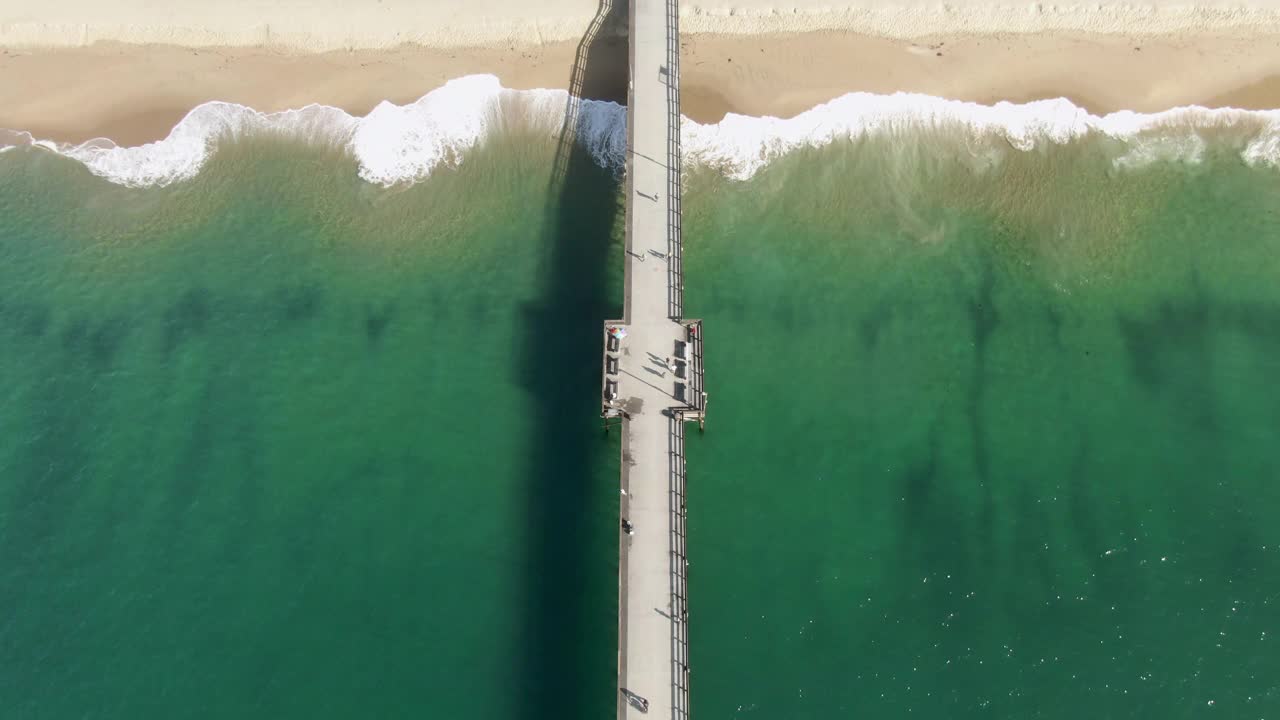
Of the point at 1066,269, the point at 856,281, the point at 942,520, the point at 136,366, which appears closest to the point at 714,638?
the point at 942,520

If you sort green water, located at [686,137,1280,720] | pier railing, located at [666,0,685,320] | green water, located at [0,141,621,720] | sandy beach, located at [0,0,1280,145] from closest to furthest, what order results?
green water, located at [686,137,1280,720], green water, located at [0,141,621,720], pier railing, located at [666,0,685,320], sandy beach, located at [0,0,1280,145]

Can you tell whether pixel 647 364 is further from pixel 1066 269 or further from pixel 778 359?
pixel 1066 269

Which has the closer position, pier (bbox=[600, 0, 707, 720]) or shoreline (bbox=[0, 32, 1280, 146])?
pier (bbox=[600, 0, 707, 720])

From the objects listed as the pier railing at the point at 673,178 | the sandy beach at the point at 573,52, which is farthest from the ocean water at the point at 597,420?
the pier railing at the point at 673,178

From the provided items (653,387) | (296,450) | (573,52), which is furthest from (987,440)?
(296,450)

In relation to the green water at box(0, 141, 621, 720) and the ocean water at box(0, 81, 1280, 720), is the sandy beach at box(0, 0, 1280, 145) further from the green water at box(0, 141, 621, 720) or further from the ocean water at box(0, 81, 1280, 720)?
the green water at box(0, 141, 621, 720)

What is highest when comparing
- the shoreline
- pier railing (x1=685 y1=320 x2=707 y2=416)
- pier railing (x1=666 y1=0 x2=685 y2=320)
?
the shoreline

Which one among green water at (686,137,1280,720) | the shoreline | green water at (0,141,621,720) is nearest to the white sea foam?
the shoreline
